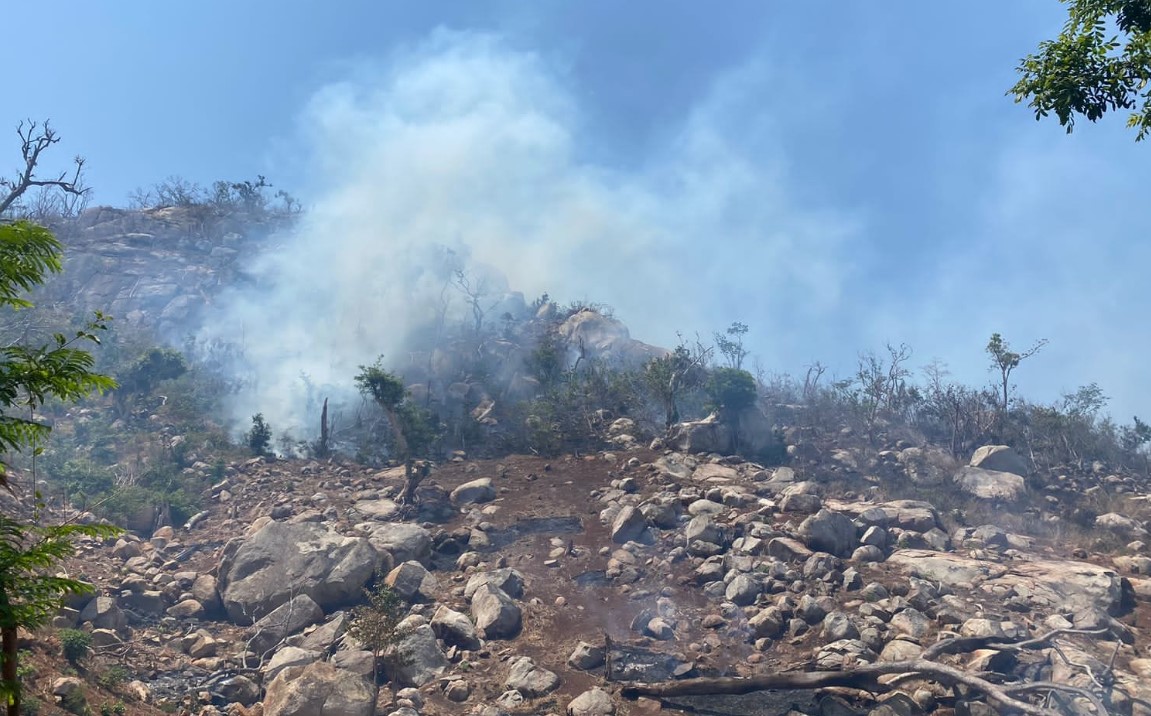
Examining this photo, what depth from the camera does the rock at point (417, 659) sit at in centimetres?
1672

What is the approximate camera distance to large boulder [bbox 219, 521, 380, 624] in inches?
777

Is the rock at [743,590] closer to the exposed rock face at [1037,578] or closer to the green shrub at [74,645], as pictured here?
the exposed rock face at [1037,578]

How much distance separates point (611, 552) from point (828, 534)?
21.6 feet

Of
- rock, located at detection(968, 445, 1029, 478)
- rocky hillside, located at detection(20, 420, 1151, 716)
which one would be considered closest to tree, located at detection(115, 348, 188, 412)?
rocky hillside, located at detection(20, 420, 1151, 716)

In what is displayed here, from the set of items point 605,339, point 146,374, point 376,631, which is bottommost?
point 376,631

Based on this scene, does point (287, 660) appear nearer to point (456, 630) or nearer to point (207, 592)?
point (456, 630)

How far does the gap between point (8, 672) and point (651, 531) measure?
67.1ft

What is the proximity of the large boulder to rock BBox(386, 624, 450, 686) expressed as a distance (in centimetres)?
316

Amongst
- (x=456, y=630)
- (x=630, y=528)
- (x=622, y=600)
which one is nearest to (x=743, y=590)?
(x=622, y=600)

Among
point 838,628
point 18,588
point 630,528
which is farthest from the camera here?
point 630,528

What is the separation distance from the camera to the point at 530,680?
658 inches

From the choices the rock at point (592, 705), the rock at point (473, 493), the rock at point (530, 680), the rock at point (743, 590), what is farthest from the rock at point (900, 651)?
the rock at point (473, 493)

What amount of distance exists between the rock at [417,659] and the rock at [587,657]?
3054mm

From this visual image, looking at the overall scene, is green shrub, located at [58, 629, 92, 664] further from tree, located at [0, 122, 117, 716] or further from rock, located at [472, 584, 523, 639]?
tree, located at [0, 122, 117, 716]
